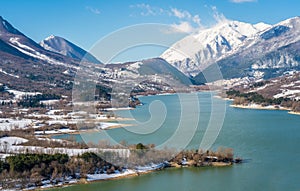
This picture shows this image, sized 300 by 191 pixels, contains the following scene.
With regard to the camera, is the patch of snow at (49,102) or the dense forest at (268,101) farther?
the patch of snow at (49,102)

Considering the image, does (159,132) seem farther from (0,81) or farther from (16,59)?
(16,59)

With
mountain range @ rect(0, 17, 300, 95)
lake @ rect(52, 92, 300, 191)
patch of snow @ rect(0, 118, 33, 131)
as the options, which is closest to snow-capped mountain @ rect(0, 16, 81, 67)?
mountain range @ rect(0, 17, 300, 95)

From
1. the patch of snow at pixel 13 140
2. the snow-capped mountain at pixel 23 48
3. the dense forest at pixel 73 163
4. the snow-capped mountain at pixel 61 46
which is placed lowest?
the dense forest at pixel 73 163

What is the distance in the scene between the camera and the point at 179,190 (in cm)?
1008

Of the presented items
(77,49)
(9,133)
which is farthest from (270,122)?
(77,49)

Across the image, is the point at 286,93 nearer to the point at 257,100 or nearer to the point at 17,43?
the point at 257,100

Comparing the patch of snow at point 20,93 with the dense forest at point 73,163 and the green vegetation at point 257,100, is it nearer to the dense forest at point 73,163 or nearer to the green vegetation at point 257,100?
the green vegetation at point 257,100

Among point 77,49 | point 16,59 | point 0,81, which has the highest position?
point 77,49

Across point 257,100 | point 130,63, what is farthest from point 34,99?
point 130,63

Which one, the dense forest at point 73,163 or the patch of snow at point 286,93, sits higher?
the patch of snow at point 286,93

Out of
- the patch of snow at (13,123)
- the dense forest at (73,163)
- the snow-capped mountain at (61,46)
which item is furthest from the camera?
the snow-capped mountain at (61,46)

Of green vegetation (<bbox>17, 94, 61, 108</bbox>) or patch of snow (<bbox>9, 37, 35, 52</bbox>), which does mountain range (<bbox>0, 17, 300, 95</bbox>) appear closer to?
patch of snow (<bbox>9, 37, 35, 52</bbox>)

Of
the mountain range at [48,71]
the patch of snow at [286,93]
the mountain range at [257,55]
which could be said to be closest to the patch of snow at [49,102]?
the mountain range at [48,71]

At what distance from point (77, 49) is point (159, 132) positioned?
81.2m
